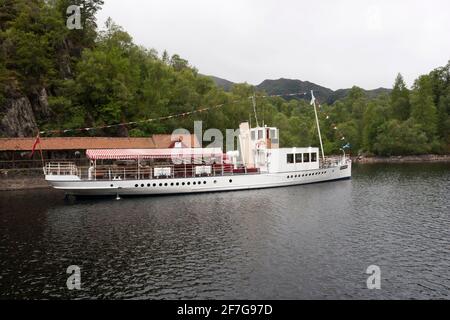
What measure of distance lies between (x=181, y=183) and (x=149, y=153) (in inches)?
224

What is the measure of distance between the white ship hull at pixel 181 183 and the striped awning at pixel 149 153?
3.43 meters

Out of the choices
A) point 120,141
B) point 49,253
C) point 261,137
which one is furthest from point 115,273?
point 120,141

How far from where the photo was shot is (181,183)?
4525cm

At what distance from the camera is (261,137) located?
52.7 m

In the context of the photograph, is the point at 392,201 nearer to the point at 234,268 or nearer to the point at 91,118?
the point at 234,268

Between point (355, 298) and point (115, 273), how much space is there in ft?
39.8

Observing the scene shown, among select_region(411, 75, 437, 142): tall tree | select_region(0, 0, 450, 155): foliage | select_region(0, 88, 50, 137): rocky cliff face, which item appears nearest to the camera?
select_region(0, 88, 50, 137): rocky cliff face

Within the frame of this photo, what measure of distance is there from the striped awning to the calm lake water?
22.8 ft

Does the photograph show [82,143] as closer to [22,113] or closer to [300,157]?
[22,113]

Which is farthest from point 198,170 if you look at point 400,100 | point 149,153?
point 400,100

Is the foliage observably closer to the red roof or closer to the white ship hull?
the red roof

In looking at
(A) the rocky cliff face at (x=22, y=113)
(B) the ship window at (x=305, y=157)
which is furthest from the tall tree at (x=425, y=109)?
(A) the rocky cliff face at (x=22, y=113)

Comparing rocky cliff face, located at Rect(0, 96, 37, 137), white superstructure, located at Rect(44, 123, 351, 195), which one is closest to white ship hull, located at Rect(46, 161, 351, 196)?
white superstructure, located at Rect(44, 123, 351, 195)

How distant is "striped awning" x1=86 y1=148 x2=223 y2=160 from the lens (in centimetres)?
4422
